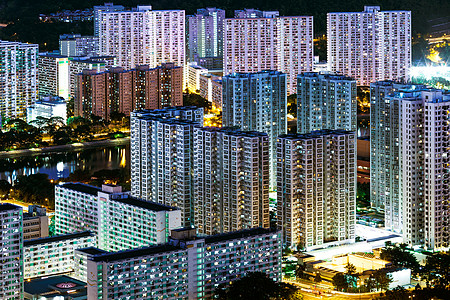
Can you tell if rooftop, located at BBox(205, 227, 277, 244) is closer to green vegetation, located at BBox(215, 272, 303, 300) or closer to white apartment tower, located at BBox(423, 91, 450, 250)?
green vegetation, located at BBox(215, 272, 303, 300)

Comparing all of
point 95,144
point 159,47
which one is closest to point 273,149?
point 95,144

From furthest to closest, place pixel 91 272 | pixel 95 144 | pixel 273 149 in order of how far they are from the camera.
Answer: pixel 95 144, pixel 273 149, pixel 91 272

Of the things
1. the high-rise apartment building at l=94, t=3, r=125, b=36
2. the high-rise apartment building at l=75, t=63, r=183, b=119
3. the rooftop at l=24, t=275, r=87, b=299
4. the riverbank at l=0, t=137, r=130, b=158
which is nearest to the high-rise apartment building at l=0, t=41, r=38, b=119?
the high-rise apartment building at l=75, t=63, r=183, b=119

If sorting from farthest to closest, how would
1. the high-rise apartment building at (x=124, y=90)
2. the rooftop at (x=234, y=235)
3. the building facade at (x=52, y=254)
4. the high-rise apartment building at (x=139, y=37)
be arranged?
the high-rise apartment building at (x=139, y=37) < the high-rise apartment building at (x=124, y=90) < the building facade at (x=52, y=254) < the rooftop at (x=234, y=235)

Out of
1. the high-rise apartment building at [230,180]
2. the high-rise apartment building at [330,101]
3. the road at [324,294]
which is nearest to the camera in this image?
the road at [324,294]

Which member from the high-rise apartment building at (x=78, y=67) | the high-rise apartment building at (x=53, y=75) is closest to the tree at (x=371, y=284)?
the high-rise apartment building at (x=78, y=67)

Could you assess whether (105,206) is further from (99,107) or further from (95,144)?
(99,107)

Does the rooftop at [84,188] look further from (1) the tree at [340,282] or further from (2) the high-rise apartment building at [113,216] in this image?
(1) the tree at [340,282]
